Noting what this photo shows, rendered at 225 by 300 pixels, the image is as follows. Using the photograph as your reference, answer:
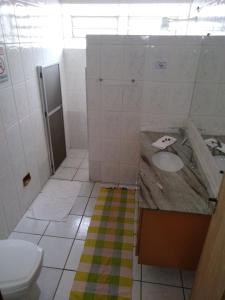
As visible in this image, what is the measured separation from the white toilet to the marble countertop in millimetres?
812

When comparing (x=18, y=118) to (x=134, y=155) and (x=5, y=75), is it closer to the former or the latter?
(x=5, y=75)

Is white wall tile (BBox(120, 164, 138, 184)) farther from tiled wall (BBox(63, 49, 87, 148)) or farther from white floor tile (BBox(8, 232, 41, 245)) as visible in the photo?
white floor tile (BBox(8, 232, 41, 245))

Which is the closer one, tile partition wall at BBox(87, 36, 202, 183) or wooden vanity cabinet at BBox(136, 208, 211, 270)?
wooden vanity cabinet at BBox(136, 208, 211, 270)

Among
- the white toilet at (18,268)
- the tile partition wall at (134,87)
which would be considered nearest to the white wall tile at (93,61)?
the tile partition wall at (134,87)

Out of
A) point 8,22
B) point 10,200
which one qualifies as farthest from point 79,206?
point 8,22

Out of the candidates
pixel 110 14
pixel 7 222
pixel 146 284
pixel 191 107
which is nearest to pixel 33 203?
pixel 7 222

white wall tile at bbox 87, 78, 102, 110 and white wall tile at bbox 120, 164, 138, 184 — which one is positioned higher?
white wall tile at bbox 87, 78, 102, 110

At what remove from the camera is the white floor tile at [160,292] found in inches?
63.5

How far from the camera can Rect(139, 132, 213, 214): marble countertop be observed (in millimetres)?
1379

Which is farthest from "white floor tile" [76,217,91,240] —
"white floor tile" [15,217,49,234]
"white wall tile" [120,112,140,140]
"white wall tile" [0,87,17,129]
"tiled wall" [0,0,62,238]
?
"white wall tile" [0,87,17,129]

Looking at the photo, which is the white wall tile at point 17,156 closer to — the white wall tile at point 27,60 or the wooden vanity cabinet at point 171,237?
the white wall tile at point 27,60

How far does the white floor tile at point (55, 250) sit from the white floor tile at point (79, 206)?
0.37 m

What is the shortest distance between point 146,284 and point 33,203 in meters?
1.45

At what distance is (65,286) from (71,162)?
6.10 feet
